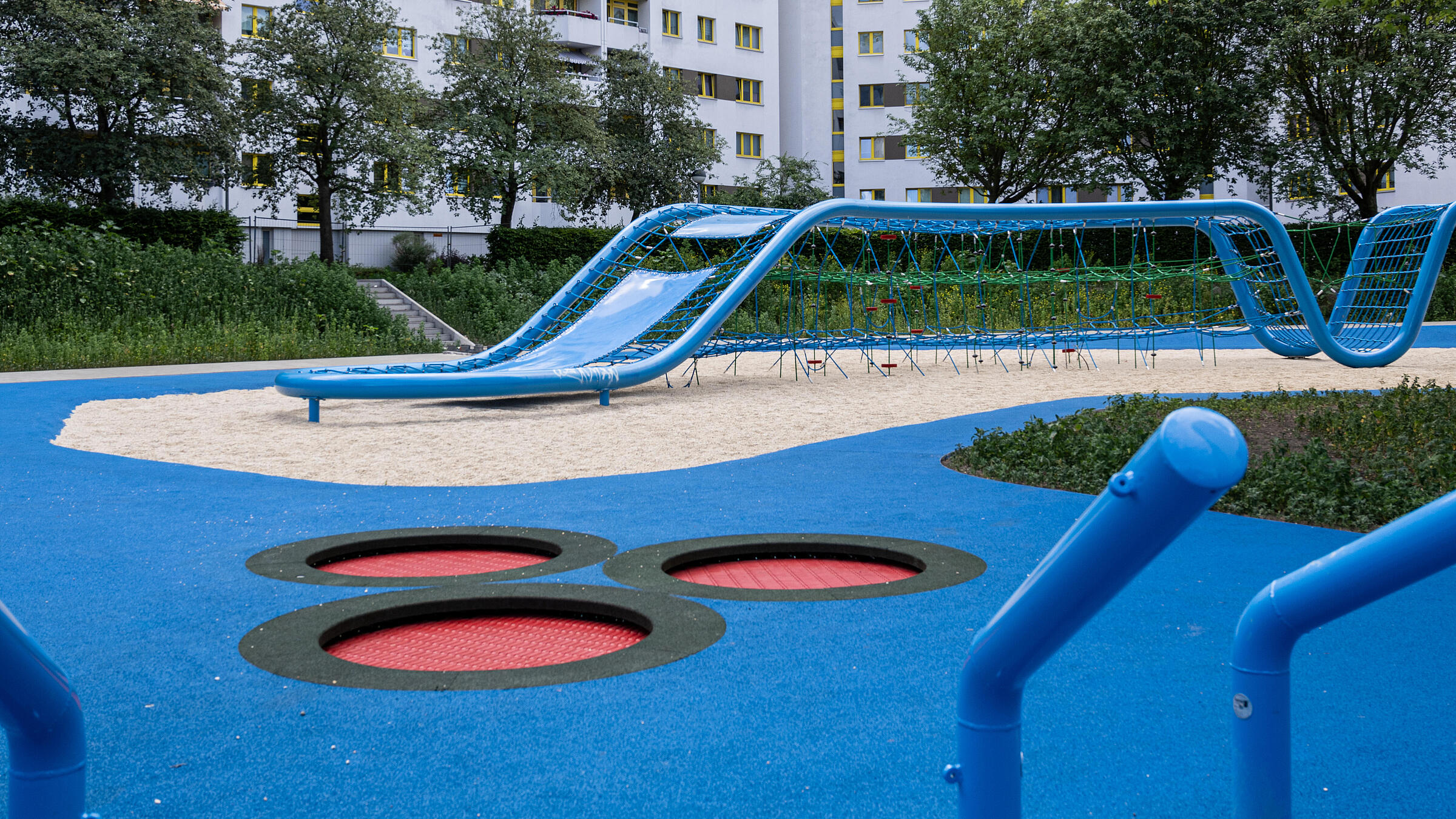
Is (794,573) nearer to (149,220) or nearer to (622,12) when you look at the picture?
(149,220)

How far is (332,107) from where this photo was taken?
3114 cm

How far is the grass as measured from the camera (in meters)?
6.45

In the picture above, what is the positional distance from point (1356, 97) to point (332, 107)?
29171mm

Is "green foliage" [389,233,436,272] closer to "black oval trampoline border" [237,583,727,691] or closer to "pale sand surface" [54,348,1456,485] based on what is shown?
"pale sand surface" [54,348,1456,485]

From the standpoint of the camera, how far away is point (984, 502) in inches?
275

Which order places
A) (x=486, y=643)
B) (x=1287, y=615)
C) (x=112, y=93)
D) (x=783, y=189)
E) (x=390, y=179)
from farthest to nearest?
(x=783, y=189) < (x=390, y=179) < (x=112, y=93) < (x=486, y=643) < (x=1287, y=615)

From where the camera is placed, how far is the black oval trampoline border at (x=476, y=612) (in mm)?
3816

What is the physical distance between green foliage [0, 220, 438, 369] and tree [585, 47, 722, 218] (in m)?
19.9

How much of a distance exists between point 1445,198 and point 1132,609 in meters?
44.2

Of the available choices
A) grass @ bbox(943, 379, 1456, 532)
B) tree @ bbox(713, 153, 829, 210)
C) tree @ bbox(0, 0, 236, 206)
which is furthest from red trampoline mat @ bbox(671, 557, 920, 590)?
tree @ bbox(713, 153, 829, 210)

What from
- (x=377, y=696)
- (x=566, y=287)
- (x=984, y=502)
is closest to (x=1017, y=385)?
(x=566, y=287)

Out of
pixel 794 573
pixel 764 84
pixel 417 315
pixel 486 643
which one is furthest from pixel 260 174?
pixel 486 643

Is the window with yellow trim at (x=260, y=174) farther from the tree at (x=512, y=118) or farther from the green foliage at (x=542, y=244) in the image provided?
the green foliage at (x=542, y=244)

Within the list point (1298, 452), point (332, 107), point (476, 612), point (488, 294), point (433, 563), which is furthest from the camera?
point (332, 107)
